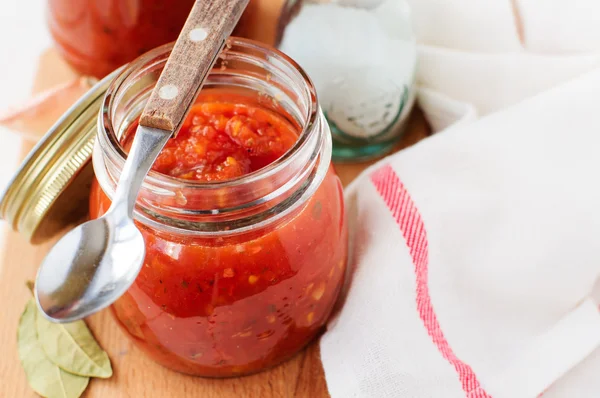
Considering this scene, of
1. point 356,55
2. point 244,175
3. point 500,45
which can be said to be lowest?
point 500,45

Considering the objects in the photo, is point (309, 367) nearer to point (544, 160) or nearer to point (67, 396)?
point (67, 396)

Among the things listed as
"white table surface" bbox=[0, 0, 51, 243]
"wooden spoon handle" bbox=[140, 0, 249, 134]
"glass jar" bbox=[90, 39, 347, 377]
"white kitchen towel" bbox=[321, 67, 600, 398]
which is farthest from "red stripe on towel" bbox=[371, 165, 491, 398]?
"white table surface" bbox=[0, 0, 51, 243]

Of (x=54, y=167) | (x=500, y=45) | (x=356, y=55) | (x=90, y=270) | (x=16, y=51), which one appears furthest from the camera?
(x=16, y=51)

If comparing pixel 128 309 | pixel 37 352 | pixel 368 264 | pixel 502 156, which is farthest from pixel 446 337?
pixel 37 352

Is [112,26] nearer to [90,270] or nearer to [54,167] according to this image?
[54,167]

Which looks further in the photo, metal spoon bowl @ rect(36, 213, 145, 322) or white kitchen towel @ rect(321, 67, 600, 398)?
white kitchen towel @ rect(321, 67, 600, 398)

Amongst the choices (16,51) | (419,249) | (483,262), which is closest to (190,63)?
(419,249)

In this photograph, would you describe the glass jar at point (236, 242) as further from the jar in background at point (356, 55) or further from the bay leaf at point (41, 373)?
the jar in background at point (356, 55)

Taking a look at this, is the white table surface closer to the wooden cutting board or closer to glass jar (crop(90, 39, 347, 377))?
the wooden cutting board
